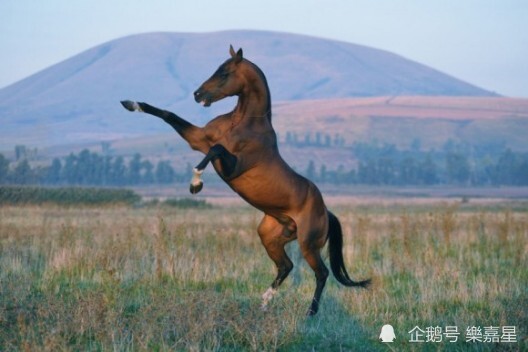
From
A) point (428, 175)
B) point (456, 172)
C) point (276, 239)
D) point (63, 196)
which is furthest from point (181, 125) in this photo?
point (456, 172)

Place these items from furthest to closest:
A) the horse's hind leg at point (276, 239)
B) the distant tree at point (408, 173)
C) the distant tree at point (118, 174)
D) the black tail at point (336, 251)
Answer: the distant tree at point (408, 173) < the distant tree at point (118, 174) < the black tail at point (336, 251) < the horse's hind leg at point (276, 239)

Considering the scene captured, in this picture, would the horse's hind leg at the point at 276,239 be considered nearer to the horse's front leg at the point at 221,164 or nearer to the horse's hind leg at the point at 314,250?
the horse's hind leg at the point at 314,250

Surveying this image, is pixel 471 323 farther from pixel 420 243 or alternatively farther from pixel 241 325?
pixel 420 243

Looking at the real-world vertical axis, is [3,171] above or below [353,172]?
above

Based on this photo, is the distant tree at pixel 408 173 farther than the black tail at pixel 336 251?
Yes

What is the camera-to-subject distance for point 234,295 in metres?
12.3

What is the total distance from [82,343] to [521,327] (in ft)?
14.4

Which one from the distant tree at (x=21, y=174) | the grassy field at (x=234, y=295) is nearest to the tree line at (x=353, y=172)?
the distant tree at (x=21, y=174)

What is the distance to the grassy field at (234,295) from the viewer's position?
29.9ft

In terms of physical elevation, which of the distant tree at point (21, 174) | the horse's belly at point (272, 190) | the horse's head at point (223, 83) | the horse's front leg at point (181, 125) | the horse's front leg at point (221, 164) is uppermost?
the horse's head at point (223, 83)

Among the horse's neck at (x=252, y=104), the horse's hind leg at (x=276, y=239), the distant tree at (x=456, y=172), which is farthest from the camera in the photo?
the distant tree at (x=456, y=172)

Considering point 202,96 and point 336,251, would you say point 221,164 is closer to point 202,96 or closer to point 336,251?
point 202,96

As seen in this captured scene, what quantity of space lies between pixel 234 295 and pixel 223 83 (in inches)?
120

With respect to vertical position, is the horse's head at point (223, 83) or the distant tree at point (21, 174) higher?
the horse's head at point (223, 83)
